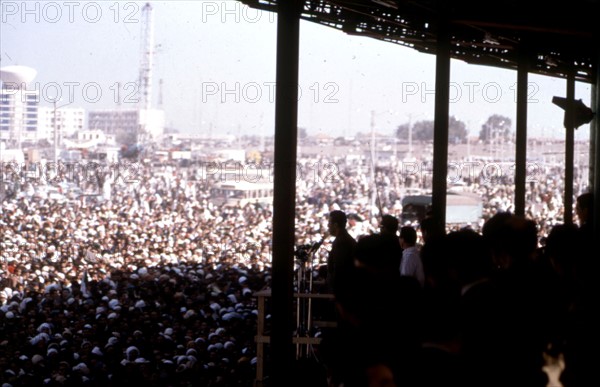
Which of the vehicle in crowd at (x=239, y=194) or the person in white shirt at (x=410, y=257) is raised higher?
the person in white shirt at (x=410, y=257)

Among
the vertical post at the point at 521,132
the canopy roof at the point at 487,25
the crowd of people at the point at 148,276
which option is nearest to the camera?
the canopy roof at the point at 487,25

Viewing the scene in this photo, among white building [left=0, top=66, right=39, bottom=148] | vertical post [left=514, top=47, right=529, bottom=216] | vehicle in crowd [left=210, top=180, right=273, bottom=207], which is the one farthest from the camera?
vehicle in crowd [left=210, top=180, right=273, bottom=207]

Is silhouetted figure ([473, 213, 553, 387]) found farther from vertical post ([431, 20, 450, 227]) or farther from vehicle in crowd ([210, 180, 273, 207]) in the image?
vehicle in crowd ([210, 180, 273, 207])

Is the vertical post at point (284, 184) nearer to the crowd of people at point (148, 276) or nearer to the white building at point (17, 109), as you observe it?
the crowd of people at point (148, 276)

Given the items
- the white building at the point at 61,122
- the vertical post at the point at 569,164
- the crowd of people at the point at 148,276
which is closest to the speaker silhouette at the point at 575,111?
the crowd of people at the point at 148,276

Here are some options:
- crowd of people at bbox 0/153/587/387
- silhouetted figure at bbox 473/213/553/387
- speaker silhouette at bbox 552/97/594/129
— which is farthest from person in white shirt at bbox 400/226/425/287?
Result: silhouetted figure at bbox 473/213/553/387

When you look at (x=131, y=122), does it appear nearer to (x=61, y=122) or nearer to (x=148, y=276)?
(x=61, y=122)
